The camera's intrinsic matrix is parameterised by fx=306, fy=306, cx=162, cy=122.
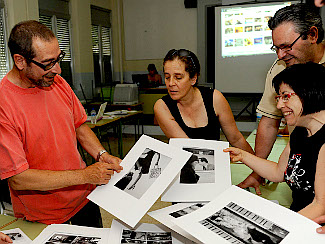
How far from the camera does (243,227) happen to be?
94cm

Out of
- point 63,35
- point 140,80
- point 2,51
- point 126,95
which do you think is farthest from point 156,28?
point 2,51

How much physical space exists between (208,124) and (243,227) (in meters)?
0.91

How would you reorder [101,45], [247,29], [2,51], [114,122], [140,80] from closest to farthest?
[114,122]
[2,51]
[247,29]
[140,80]
[101,45]

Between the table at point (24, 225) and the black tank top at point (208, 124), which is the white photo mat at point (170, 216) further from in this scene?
the black tank top at point (208, 124)

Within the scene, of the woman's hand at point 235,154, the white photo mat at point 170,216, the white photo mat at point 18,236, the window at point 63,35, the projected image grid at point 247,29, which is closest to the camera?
the white photo mat at point 170,216

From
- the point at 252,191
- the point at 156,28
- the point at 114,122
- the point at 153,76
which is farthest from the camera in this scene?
the point at 156,28

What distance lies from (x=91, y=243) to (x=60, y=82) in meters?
0.83

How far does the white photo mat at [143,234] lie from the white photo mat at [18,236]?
12.9 inches

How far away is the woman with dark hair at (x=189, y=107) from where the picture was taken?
1745 millimetres

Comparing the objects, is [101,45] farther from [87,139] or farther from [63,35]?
[87,139]

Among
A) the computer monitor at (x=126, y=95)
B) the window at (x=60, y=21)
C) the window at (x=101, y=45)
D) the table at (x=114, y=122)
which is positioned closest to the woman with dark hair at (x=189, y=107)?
the table at (x=114, y=122)

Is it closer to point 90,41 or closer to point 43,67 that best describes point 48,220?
point 43,67

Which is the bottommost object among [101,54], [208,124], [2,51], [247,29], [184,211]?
[184,211]

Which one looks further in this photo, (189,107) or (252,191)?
(189,107)
